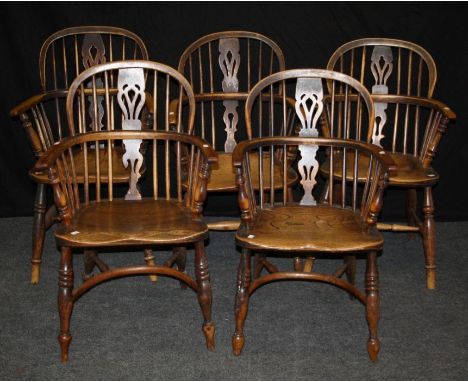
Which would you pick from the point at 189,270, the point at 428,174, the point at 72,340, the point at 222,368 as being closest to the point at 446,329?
the point at 428,174

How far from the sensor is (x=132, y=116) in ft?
11.6

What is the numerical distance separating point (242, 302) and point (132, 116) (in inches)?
42.9

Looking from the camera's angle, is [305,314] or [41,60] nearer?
[305,314]

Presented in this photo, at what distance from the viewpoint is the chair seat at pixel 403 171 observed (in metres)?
3.50

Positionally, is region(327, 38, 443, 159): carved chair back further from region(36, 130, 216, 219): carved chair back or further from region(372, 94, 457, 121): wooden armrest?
region(36, 130, 216, 219): carved chair back

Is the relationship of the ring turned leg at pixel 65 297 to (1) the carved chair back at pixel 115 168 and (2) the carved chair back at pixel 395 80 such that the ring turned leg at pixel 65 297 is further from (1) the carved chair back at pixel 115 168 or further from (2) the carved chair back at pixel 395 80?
(2) the carved chair back at pixel 395 80

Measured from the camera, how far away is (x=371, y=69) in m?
4.05

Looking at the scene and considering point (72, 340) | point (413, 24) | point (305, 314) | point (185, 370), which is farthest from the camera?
point (413, 24)

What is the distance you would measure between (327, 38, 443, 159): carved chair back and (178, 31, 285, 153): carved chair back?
1.39 ft

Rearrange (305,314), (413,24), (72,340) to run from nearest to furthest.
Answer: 1. (72,340)
2. (305,314)
3. (413,24)

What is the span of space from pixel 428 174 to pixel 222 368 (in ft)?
4.54

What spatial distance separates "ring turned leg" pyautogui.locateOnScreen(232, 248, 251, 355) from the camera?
9.89 feet

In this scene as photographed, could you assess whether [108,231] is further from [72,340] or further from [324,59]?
[324,59]

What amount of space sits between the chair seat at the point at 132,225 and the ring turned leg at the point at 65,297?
0.10m
